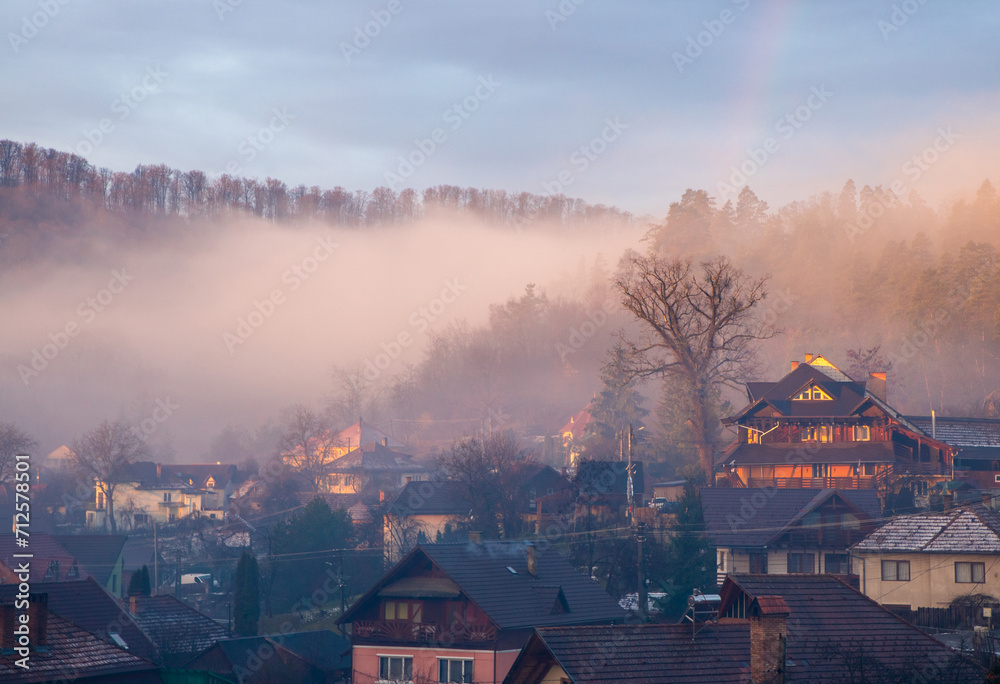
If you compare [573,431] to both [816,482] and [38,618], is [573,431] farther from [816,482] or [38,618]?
[38,618]

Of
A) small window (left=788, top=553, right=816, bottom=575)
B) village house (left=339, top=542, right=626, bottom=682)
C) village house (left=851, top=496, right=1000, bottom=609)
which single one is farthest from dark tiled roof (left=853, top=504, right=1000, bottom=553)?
village house (left=339, top=542, right=626, bottom=682)

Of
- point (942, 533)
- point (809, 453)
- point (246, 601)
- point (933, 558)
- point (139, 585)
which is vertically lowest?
point (246, 601)

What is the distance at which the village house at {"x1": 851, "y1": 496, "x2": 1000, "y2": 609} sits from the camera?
135 ft

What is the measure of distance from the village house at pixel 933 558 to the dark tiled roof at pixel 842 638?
673 inches

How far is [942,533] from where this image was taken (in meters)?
42.6

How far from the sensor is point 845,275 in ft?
415

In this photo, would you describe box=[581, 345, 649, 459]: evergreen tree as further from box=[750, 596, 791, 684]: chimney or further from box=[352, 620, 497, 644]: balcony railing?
box=[750, 596, 791, 684]: chimney

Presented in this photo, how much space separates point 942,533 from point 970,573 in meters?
1.88

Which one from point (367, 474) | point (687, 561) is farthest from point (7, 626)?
point (367, 474)

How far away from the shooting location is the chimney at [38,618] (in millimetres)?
24469

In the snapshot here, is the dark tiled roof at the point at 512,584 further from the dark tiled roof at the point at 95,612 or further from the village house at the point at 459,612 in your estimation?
the dark tiled roof at the point at 95,612

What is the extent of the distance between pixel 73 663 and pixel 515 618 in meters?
16.7

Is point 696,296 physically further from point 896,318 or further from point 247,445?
point 247,445

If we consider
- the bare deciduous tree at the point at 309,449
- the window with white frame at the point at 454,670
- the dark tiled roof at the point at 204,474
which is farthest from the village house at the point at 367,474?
the window with white frame at the point at 454,670
